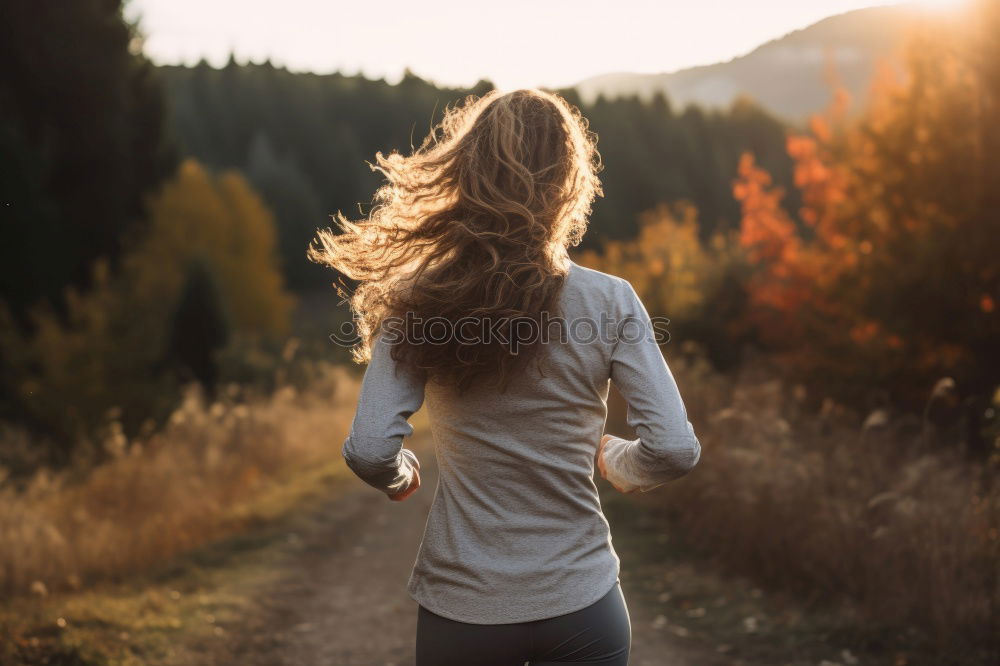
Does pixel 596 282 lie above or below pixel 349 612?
above

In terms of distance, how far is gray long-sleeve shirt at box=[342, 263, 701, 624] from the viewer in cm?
179

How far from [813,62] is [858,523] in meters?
8.80

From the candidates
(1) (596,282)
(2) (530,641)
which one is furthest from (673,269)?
(2) (530,641)

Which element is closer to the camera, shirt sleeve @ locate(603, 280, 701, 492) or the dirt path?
shirt sleeve @ locate(603, 280, 701, 492)

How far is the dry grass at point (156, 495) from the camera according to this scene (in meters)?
6.06

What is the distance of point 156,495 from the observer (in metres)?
7.96

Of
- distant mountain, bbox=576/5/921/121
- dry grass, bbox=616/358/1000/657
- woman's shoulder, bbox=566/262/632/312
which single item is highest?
distant mountain, bbox=576/5/921/121

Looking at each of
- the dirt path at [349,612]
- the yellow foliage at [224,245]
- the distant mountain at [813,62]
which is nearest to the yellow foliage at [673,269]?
the distant mountain at [813,62]

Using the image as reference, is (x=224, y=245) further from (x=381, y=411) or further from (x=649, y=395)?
(x=649, y=395)

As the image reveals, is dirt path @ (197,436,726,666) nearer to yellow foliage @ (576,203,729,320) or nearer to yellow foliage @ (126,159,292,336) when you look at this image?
yellow foliage @ (576,203,729,320)

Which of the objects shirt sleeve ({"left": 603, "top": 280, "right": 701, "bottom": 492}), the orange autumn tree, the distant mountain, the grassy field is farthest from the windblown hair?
the orange autumn tree

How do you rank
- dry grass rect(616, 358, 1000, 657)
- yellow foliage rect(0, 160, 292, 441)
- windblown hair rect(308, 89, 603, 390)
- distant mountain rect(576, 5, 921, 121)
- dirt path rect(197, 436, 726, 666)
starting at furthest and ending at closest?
1. yellow foliage rect(0, 160, 292, 441)
2. distant mountain rect(576, 5, 921, 121)
3. dirt path rect(197, 436, 726, 666)
4. dry grass rect(616, 358, 1000, 657)
5. windblown hair rect(308, 89, 603, 390)

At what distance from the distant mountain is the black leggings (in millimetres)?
6350

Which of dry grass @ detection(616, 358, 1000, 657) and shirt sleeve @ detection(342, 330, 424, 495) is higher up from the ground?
shirt sleeve @ detection(342, 330, 424, 495)
